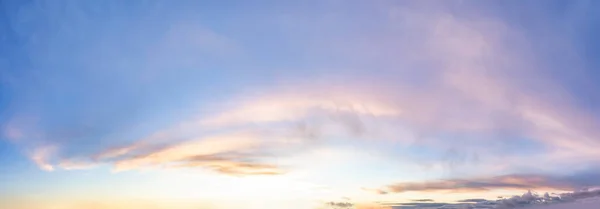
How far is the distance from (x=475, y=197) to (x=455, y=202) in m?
1.33

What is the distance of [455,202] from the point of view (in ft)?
117

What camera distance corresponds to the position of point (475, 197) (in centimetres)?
3531
